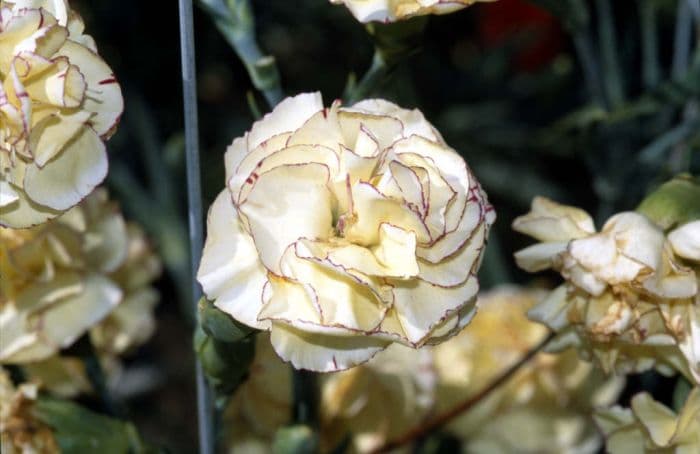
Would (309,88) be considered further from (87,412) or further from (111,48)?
(87,412)

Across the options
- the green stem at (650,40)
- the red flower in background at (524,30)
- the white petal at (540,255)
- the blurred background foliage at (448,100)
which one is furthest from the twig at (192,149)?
the red flower in background at (524,30)

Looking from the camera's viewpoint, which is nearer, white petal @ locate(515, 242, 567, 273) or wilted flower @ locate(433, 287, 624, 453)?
white petal @ locate(515, 242, 567, 273)

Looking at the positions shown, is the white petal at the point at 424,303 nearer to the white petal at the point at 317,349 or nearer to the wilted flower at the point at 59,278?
the white petal at the point at 317,349

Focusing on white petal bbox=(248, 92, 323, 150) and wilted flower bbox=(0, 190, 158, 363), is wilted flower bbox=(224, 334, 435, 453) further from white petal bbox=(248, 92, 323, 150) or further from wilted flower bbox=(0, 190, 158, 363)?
white petal bbox=(248, 92, 323, 150)

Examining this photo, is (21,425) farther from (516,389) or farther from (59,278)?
(516,389)

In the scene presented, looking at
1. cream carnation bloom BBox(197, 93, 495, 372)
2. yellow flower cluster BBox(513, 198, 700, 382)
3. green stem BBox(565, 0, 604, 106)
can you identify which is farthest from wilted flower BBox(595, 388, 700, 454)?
green stem BBox(565, 0, 604, 106)

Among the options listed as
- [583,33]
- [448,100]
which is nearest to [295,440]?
[583,33]

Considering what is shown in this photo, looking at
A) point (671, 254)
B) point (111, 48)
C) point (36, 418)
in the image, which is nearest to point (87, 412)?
point (36, 418)
